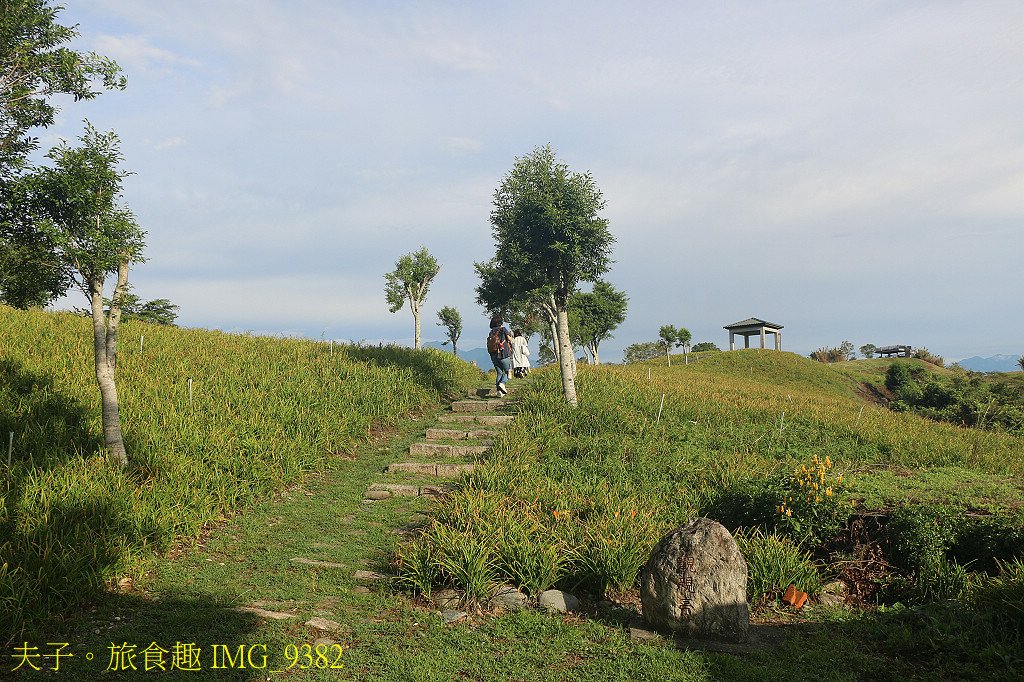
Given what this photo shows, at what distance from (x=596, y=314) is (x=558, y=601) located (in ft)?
154

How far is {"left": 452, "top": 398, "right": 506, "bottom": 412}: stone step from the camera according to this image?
17609 mm

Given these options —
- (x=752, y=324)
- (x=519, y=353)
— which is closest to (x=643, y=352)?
(x=752, y=324)

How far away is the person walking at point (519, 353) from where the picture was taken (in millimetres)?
21047

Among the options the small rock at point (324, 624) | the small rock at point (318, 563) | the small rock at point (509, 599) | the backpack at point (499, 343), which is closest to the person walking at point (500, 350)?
the backpack at point (499, 343)

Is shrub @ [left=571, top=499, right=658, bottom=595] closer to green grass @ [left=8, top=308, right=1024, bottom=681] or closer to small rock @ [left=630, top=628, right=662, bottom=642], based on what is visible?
green grass @ [left=8, top=308, right=1024, bottom=681]

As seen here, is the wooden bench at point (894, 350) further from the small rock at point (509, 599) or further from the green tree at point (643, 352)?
the small rock at point (509, 599)

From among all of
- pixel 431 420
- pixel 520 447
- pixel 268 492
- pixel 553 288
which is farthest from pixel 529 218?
pixel 268 492

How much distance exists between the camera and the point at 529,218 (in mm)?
17797

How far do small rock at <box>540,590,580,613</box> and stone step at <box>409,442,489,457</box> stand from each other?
6.61 metres

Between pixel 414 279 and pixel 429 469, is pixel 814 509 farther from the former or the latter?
pixel 414 279

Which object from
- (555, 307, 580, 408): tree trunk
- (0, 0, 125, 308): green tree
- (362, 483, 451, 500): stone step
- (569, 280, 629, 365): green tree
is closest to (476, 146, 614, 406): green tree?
(555, 307, 580, 408): tree trunk

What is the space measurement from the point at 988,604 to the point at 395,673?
573cm

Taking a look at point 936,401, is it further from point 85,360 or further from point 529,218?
point 85,360

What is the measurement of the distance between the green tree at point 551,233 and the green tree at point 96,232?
1089 cm
